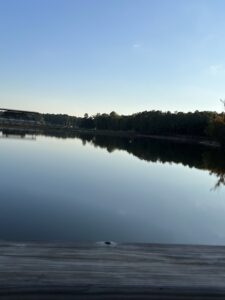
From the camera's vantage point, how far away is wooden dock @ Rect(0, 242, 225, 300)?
63.2 inches

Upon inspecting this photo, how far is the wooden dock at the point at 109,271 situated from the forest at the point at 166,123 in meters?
59.4

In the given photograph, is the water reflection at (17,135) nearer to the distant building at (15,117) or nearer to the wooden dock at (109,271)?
the distant building at (15,117)

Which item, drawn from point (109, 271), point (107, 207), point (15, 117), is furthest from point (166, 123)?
point (109, 271)

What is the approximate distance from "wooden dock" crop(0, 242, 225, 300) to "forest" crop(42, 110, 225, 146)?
59365mm

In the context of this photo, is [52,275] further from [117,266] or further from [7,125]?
[7,125]

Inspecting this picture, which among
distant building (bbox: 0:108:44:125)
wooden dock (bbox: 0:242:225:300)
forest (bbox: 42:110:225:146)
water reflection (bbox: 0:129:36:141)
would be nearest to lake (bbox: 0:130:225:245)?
wooden dock (bbox: 0:242:225:300)

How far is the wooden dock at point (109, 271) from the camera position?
63.2 inches

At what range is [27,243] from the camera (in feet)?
6.91

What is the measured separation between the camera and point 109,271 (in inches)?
70.4

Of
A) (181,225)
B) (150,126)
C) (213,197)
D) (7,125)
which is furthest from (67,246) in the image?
(7,125)

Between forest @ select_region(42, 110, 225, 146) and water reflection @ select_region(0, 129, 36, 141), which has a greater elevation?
forest @ select_region(42, 110, 225, 146)

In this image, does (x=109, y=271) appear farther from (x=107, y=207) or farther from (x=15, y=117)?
(x=15, y=117)

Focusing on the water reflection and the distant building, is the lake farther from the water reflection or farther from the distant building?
the distant building

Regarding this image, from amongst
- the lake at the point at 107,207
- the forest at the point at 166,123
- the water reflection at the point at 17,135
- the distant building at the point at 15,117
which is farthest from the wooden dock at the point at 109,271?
the distant building at the point at 15,117
